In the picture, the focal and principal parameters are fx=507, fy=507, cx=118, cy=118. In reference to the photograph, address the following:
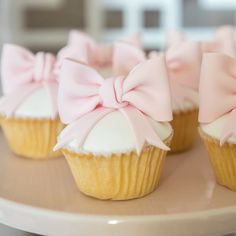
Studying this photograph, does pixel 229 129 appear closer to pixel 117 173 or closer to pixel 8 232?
pixel 117 173

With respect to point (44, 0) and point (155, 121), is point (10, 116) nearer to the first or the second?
point (155, 121)

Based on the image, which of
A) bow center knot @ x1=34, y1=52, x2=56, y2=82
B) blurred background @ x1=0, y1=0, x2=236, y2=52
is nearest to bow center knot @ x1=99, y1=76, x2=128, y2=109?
bow center knot @ x1=34, y1=52, x2=56, y2=82

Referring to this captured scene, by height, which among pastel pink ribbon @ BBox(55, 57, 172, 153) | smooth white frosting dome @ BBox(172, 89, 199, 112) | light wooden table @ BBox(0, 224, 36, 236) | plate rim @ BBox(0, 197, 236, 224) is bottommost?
light wooden table @ BBox(0, 224, 36, 236)

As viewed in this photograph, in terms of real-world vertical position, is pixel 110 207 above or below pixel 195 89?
below

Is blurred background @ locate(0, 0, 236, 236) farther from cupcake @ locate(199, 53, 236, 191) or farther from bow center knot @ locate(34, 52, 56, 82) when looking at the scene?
cupcake @ locate(199, 53, 236, 191)

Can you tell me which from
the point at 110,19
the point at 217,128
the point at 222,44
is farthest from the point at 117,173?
the point at 110,19

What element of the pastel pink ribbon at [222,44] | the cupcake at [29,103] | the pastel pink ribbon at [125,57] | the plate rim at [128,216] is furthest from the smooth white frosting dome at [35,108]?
the pastel pink ribbon at [222,44]

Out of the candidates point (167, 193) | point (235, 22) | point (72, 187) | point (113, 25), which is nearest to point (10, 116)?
point (72, 187)
